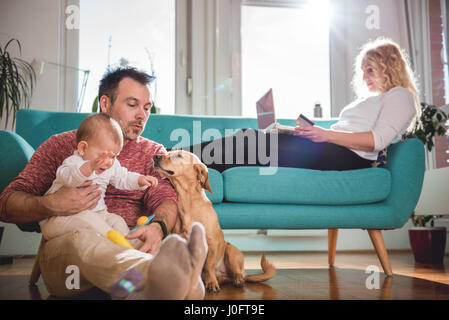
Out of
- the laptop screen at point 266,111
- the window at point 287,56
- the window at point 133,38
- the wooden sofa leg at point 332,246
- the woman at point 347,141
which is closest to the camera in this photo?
the woman at point 347,141

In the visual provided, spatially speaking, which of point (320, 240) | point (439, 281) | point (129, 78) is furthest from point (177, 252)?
point (320, 240)

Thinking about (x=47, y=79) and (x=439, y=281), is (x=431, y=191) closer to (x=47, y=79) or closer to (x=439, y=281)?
(x=439, y=281)

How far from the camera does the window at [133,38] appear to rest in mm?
3287

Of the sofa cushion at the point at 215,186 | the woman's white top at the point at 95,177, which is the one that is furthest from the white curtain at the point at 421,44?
the woman's white top at the point at 95,177

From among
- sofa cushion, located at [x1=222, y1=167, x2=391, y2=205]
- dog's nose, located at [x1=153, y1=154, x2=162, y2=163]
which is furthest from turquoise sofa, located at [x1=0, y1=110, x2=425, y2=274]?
dog's nose, located at [x1=153, y1=154, x2=162, y2=163]

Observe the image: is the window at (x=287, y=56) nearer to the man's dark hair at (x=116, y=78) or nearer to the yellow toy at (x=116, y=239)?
the man's dark hair at (x=116, y=78)

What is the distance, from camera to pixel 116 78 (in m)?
1.30

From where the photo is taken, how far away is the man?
700 mm

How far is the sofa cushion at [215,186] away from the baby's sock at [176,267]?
3.01 feet

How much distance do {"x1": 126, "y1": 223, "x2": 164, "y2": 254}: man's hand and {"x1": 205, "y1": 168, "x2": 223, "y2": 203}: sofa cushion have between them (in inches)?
25.3

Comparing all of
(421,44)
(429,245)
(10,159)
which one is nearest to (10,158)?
(10,159)

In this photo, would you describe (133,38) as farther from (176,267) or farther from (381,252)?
(176,267)

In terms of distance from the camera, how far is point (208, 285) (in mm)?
1217

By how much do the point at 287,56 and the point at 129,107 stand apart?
267cm
